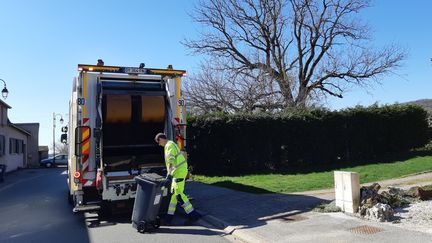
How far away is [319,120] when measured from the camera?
18453 mm

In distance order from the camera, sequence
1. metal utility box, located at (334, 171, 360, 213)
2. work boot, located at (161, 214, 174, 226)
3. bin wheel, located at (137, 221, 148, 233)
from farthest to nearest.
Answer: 1. work boot, located at (161, 214, 174, 226)
2. metal utility box, located at (334, 171, 360, 213)
3. bin wheel, located at (137, 221, 148, 233)

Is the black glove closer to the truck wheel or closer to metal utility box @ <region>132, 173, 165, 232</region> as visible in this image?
metal utility box @ <region>132, 173, 165, 232</region>

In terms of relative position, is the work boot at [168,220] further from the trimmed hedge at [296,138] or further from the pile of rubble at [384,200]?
the trimmed hedge at [296,138]

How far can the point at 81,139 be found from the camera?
8555 millimetres

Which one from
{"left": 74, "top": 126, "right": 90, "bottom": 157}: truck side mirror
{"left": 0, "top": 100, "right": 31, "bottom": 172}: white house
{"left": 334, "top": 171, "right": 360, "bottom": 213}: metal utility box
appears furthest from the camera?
{"left": 0, "top": 100, "right": 31, "bottom": 172}: white house


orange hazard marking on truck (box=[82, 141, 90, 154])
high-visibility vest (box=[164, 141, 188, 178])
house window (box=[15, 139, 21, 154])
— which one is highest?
house window (box=[15, 139, 21, 154])

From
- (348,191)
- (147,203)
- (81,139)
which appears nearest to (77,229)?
(147,203)

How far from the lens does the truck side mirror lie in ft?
28.0

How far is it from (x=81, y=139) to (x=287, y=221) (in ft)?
13.9

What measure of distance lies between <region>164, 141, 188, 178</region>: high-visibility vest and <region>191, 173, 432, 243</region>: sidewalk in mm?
1103

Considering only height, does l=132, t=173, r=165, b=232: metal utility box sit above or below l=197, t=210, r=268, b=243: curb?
above

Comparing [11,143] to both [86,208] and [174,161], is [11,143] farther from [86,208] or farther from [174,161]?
[174,161]

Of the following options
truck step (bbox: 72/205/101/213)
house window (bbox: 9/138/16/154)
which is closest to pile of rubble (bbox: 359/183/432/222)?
truck step (bbox: 72/205/101/213)

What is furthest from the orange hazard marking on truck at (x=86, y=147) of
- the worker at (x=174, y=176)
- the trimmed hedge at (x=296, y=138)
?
the trimmed hedge at (x=296, y=138)
